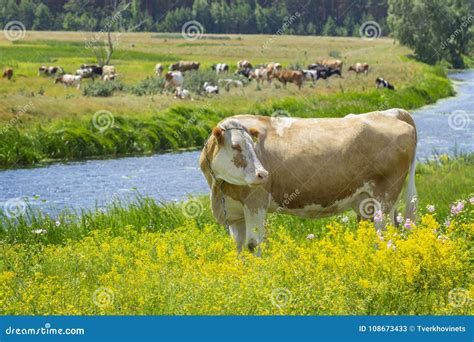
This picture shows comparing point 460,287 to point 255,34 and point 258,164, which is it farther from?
point 255,34

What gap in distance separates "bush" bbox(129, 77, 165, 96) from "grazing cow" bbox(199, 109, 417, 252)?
36.3 m

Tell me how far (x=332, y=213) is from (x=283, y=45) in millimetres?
117610

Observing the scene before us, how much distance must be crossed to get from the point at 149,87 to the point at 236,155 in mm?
39523

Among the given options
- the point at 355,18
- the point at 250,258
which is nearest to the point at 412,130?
the point at 250,258

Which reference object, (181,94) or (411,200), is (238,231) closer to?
(411,200)

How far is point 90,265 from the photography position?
10625mm

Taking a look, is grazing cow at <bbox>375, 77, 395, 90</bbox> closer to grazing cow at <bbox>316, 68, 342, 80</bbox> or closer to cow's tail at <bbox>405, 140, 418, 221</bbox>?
grazing cow at <bbox>316, 68, 342, 80</bbox>

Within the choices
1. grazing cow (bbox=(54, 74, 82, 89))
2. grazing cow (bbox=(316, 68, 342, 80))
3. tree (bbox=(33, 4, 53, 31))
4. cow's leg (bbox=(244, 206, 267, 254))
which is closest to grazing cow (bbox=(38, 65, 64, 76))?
grazing cow (bbox=(54, 74, 82, 89))

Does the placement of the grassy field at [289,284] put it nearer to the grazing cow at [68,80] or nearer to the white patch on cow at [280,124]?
the white patch on cow at [280,124]

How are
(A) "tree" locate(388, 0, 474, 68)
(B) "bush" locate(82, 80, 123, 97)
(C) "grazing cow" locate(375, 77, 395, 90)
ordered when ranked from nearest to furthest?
(B) "bush" locate(82, 80, 123, 97) → (C) "grazing cow" locate(375, 77, 395, 90) → (A) "tree" locate(388, 0, 474, 68)

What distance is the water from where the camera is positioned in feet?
74.6

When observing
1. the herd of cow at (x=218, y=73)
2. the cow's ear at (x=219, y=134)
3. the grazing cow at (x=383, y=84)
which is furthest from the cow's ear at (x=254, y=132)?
the grazing cow at (x=383, y=84)

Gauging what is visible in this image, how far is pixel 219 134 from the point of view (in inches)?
381

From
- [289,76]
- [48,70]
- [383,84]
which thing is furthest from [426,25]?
[48,70]
